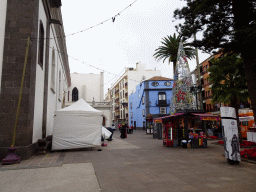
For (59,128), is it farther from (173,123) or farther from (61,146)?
(173,123)

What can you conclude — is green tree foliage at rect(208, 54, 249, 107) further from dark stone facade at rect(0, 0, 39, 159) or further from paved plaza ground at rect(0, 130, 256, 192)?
dark stone facade at rect(0, 0, 39, 159)

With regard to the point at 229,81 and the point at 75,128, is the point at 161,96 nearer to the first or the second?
the point at 229,81

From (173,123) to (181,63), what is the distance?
6057 millimetres

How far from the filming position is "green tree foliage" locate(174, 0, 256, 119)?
283 inches

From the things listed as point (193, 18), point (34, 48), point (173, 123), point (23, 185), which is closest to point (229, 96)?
point (173, 123)

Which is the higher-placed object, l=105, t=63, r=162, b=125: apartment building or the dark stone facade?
l=105, t=63, r=162, b=125: apartment building

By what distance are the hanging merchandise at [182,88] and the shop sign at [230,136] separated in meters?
9.51

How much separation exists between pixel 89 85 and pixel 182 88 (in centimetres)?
3043

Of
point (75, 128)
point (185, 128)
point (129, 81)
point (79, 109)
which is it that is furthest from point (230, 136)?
point (129, 81)

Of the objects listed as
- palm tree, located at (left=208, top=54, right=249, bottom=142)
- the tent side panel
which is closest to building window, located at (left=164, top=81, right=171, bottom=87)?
palm tree, located at (left=208, top=54, right=249, bottom=142)

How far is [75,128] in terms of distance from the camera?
1218 cm

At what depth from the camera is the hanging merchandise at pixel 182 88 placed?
17922 millimetres

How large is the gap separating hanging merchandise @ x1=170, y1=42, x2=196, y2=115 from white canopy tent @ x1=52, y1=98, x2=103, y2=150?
7.99m

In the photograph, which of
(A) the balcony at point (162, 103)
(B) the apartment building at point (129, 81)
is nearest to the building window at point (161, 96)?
(A) the balcony at point (162, 103)
